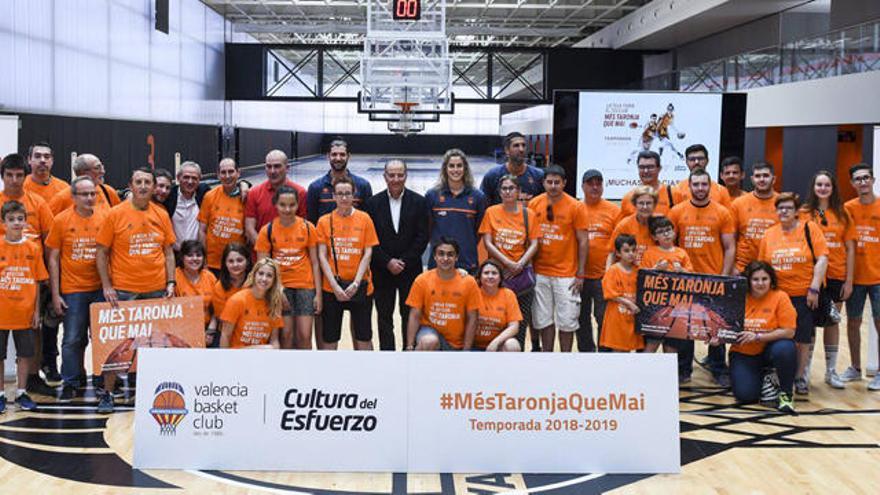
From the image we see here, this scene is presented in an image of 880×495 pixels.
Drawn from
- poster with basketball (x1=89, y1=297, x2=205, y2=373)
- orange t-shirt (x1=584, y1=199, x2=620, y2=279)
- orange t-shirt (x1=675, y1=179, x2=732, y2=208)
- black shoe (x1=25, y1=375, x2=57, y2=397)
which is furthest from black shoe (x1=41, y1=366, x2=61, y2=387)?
orange t-shirt (x1=675, y1=179, x2=732, y2=208)

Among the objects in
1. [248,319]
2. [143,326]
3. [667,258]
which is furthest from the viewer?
[667,258]

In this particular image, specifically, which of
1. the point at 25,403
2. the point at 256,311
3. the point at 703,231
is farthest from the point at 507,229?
the point at 25,403

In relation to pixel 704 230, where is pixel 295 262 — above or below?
below

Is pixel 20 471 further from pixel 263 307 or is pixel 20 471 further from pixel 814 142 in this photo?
pixel 814 142

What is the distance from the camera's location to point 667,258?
7.33 meters

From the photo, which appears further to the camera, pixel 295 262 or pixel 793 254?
pixel 793 254

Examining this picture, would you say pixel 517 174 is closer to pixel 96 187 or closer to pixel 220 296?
pixel 220 296

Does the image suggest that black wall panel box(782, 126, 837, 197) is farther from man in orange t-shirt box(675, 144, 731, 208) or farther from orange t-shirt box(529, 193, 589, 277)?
orange t-shirt box(529, 193, 589, 277)

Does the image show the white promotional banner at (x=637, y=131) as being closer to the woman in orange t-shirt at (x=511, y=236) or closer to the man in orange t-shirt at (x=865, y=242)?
the man in orange t-shirt at (x=865, y=242)

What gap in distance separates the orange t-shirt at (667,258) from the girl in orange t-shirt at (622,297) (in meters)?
0.10

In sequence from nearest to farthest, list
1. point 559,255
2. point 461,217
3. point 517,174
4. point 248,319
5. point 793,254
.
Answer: point 248,319 < point 793,254 < point 461,217 < point 559,255 < point 517,174

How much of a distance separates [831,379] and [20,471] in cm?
619

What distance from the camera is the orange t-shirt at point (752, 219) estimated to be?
7.79m

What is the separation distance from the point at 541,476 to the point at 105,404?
329cm
